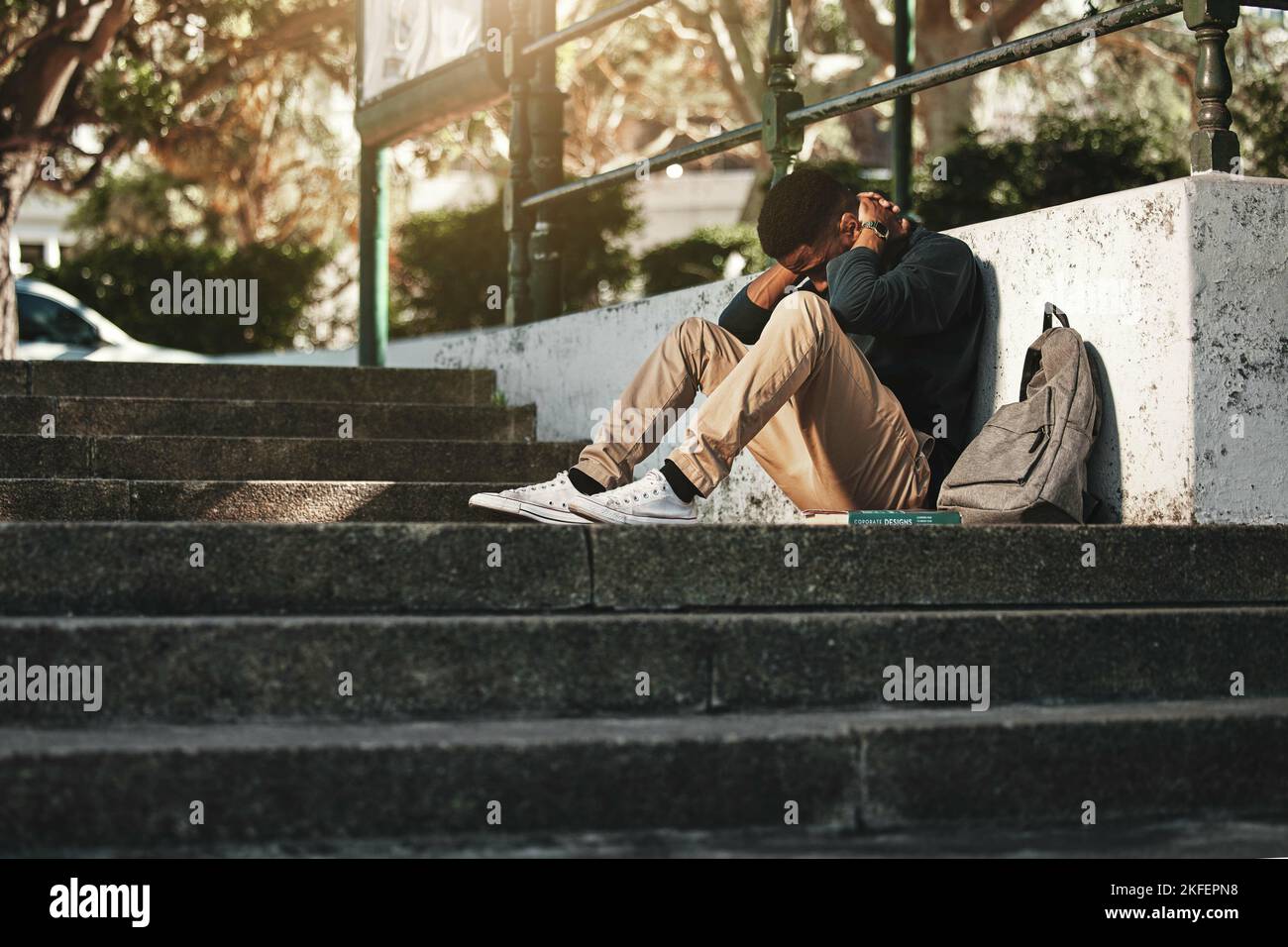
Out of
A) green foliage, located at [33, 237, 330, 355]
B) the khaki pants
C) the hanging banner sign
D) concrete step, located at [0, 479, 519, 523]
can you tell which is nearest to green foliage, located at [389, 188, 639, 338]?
green foliage, located at [33, 237, 330, 355]

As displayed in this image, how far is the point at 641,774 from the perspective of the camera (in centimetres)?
313

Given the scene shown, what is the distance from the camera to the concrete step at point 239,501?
4957 mm

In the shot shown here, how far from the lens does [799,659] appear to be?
3.53 meters

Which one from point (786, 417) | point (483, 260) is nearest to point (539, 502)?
point (786, 417)

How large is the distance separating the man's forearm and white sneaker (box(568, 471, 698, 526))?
109 centimetres

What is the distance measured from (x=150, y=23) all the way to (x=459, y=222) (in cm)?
433

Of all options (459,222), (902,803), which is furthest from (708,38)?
(902,803)

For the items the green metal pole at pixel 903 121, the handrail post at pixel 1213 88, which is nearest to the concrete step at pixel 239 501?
the handrail post at pixel 1213 88

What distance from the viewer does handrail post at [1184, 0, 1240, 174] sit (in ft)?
13.9

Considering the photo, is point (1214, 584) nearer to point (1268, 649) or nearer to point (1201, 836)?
point (1268, 649)

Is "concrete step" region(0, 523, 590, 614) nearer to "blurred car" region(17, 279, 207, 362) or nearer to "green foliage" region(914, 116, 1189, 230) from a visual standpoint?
"green foliage" region(914, 116, 1189, 230)

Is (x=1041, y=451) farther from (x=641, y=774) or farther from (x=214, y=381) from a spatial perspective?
(x=214, y=381)

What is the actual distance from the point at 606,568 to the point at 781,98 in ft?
9.57

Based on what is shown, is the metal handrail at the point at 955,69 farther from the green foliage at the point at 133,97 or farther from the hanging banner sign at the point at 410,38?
the green foliage at the point at 133,97
